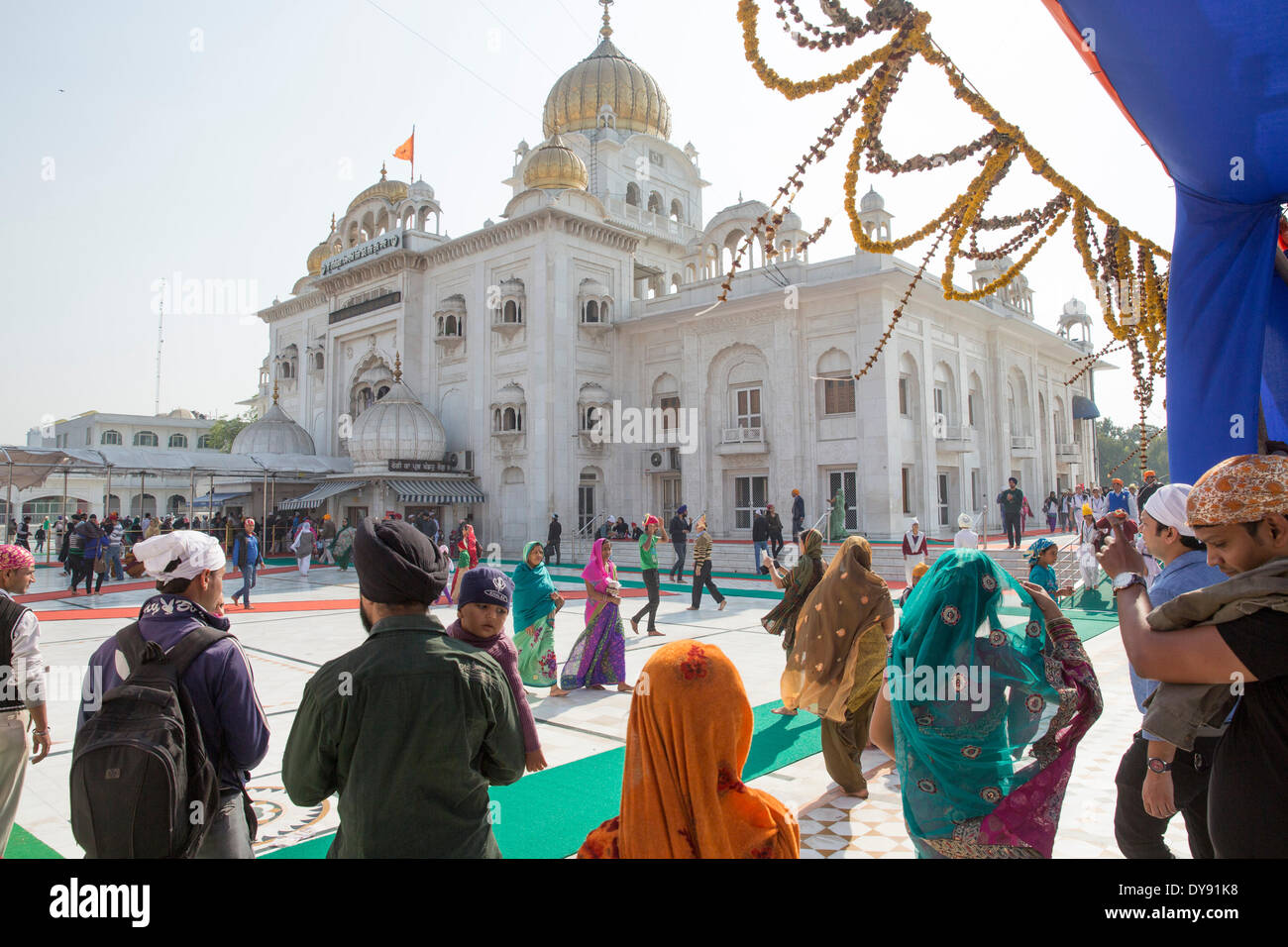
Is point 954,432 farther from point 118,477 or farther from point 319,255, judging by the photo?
point 118,477

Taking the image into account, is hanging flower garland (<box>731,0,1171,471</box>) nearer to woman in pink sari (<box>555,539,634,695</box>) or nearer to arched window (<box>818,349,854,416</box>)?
woman in pink sari (<box>555,539,634,695</box>)

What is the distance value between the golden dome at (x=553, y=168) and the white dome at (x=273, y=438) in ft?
44.4

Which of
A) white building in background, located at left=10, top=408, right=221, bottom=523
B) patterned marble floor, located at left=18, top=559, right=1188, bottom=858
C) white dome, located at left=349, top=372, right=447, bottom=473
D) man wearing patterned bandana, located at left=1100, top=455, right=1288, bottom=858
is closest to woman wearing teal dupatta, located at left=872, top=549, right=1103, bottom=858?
man wearing patterned bandana, located at left=1100, top=455, right=1288, bottom=858

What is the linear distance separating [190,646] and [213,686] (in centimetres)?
14

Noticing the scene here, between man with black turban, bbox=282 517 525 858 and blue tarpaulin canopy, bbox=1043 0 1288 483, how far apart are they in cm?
282

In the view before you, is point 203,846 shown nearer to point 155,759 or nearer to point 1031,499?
point 155,759

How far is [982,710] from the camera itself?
249 centimetres

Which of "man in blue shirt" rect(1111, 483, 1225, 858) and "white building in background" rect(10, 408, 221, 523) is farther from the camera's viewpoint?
"white building in background" rect(10, 408, 221, 523)

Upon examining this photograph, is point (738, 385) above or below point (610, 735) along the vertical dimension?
above

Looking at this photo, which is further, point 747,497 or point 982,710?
point 747,497

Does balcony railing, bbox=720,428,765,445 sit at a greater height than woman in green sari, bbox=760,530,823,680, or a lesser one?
greater

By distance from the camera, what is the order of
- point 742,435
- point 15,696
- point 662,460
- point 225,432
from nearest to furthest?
point 15,696 → point 742,435 → point 662,460 → point 225,432

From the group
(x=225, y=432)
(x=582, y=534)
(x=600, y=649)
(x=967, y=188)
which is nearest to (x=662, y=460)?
(x=582, y=534)

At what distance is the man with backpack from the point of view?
1983mm
